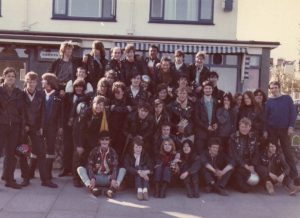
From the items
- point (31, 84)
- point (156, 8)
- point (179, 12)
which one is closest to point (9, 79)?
point (31, 84)

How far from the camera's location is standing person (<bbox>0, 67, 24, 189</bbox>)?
26.6 ft

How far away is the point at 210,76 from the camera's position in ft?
31.1

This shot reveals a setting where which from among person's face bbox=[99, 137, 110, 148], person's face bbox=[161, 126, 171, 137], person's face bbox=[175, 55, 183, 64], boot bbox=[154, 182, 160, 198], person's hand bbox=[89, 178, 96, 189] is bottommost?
boot bbox=[154, 182, 160, 198]

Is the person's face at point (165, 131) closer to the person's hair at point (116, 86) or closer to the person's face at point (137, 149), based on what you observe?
the person's face at point (137, 149)

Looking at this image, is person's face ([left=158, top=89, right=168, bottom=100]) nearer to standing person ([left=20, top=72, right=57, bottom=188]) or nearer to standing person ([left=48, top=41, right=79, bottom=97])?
standing person ([left=48, top=41, right=79, bottom=97])

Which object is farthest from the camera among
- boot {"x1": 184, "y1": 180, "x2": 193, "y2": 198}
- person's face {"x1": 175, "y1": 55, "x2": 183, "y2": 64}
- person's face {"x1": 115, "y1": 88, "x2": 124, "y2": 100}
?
person's face {"x1": 175, "y1": 55, "x2": 183, "y2": 64}

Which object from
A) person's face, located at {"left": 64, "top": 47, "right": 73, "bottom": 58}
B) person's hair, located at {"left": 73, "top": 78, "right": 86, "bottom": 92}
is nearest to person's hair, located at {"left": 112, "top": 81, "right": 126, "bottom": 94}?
person's hair, located at {"left": 73, "top": 78, "right": 86, "bottom": 92}

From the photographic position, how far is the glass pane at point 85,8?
17.2 m

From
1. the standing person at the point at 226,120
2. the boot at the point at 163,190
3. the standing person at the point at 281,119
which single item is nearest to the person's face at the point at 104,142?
the boot at the point at 163,190

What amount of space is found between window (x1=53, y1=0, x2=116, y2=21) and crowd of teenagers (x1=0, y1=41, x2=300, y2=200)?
8059 millimetres

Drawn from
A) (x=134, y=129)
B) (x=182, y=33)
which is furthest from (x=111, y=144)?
(x=182, y=33)

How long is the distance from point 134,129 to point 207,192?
171 centimetres

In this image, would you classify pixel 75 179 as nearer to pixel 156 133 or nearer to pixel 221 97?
pixel 156 133

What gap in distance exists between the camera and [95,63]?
31.3ft
